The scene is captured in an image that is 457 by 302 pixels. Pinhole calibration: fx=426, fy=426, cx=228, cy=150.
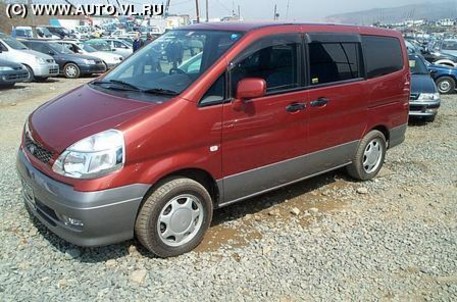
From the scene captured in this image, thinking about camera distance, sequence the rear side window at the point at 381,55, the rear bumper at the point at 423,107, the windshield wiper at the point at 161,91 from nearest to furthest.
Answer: the windshield wiper at the point at 161,91 → the rear side window at the point at 381,55 → the rear bumper at the point at 423,107

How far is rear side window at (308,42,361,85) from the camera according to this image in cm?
427

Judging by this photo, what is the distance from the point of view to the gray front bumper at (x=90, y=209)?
2957mm

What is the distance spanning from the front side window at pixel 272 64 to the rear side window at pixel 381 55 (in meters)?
1.29

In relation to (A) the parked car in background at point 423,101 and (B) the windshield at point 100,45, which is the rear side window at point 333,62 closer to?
Result: (A) the parked car in background at point 423,101

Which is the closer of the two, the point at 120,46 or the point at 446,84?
the point at 446,84

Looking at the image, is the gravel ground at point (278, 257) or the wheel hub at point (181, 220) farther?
the wheel hub at point (181, 220)

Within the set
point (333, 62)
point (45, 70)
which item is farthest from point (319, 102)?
point (45, 70)

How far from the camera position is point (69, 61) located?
56.0 feet

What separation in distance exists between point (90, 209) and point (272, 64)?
6.76ft

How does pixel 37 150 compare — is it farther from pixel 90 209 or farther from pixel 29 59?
pixel 29 59

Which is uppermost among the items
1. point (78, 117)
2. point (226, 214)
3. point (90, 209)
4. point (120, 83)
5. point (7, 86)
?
point (120, 83)

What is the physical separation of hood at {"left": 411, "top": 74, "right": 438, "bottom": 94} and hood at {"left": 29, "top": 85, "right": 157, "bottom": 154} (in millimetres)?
7437

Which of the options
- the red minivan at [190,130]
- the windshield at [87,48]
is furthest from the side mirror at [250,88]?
the windshield at [87,48]

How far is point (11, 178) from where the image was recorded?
200 inches
